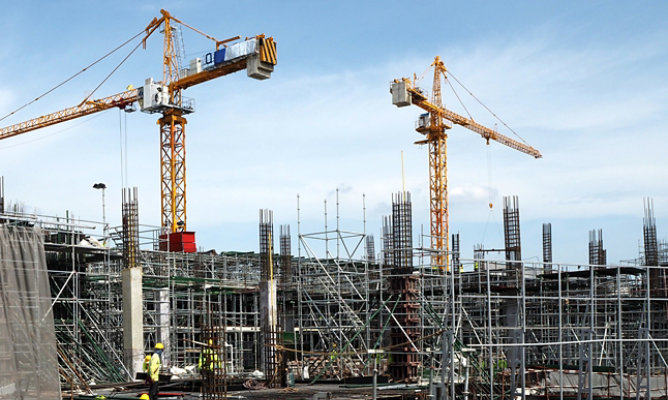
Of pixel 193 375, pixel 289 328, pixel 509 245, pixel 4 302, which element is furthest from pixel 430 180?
pixel 4 302

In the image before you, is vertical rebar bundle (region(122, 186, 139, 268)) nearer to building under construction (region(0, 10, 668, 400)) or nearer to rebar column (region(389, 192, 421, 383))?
building under construction (region(0, 10, 668, 400))

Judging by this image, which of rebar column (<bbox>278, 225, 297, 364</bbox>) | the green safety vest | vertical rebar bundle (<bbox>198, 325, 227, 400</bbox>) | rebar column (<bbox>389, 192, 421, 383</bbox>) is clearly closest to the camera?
the green safety vest

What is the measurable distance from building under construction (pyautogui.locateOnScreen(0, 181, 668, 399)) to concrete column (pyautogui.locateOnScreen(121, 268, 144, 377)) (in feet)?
0.16

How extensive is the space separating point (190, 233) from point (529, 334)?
56.6 ft

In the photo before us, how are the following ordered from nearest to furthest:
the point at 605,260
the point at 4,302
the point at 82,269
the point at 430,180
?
1. the point at 4,302
2. the point at 82,269
3. the point at 605,260
4. the point at 430,180

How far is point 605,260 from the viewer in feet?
152

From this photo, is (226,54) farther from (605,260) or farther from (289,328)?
(605,260)

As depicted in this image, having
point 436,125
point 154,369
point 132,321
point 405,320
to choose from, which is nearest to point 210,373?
point 154,369

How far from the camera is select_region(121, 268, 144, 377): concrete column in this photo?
28047 mm

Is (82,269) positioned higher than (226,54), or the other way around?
(226,54)

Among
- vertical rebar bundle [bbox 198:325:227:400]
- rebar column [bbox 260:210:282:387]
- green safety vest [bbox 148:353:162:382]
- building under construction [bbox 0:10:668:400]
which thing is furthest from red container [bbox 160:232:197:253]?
green safety vest [bbox 148:353:162:382]

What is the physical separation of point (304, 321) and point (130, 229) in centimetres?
1418

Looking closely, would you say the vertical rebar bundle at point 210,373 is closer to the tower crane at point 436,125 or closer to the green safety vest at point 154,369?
the green safety vest at point 154,369

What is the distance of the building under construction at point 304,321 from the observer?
62.5 ft
